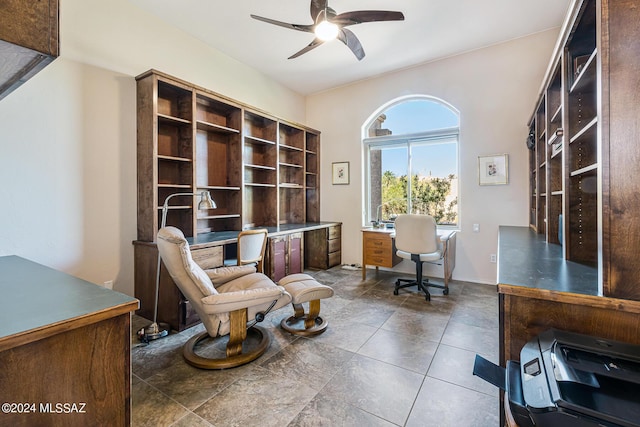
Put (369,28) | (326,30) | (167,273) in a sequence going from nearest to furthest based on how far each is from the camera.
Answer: (326,30), (167,273), (369,28)

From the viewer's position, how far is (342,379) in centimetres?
188

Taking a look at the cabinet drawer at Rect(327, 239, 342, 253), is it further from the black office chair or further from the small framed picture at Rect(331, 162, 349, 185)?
the black office chair

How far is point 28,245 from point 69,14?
2012 mm

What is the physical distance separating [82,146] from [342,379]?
2980mm

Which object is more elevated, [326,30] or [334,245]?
[326,30]

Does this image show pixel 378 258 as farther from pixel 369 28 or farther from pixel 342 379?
pixel 369 28

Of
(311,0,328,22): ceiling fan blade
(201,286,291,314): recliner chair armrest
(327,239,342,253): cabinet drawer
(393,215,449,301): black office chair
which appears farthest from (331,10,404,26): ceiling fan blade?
(327,239,342,253): cabinet drawer

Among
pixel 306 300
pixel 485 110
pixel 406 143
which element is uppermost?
pixel 485 110

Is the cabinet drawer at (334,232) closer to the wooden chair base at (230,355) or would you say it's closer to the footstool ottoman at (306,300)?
the footstool ottoman at (306,300)

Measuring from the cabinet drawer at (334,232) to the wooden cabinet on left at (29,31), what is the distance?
4.17m

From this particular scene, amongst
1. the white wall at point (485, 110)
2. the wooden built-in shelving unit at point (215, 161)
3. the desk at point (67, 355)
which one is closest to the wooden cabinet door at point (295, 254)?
the wooden built-in shelving unit at point (215, 161)

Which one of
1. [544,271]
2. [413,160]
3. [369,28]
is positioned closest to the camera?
[544,271]

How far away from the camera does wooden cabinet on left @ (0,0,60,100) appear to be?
0.66 meters

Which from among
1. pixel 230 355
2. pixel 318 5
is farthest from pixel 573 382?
pixel 318 5
